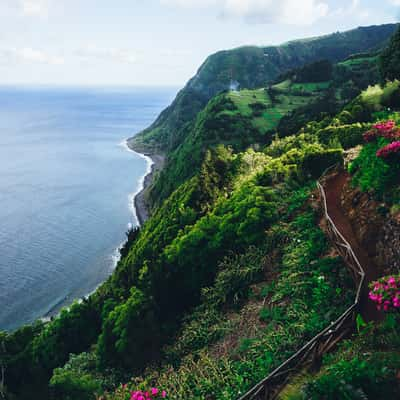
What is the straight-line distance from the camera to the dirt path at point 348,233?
1062cm

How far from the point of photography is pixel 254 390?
30.8 feet

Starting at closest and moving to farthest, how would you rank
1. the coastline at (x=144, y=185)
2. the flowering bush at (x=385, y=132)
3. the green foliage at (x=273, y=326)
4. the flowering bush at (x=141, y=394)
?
the flowering bush at (x=141, y=394), the green foliage at (x=273, y=326), the flowering bush at (x=385, y=132), the coastline at (x=144, y=185)

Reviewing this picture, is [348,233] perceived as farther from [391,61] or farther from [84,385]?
[391,61]

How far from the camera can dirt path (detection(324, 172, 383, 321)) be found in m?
10.6

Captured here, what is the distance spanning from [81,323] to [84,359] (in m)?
4.18

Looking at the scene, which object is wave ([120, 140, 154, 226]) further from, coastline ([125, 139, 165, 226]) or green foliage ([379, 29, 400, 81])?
green foliage ([379, 29, 400, 81])

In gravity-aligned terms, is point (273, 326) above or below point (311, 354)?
below

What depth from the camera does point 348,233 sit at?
1462 centimetres

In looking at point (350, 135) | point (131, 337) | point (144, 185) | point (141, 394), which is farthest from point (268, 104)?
point (141, 394)

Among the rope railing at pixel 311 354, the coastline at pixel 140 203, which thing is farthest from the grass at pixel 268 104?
the rope railing at pixel 311 354

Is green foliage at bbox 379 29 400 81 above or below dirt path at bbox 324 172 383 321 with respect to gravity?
above

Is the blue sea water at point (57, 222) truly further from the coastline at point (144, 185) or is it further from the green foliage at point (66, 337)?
the green foliage at point (66, 337)

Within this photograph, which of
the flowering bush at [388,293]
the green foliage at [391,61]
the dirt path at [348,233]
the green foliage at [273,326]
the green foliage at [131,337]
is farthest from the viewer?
the green foliage at [391,61]

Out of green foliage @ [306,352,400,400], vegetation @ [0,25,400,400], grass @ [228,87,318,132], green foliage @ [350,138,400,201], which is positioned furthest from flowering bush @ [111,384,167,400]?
grass @ [228,87,318,132]
